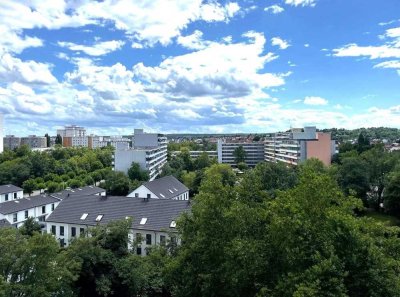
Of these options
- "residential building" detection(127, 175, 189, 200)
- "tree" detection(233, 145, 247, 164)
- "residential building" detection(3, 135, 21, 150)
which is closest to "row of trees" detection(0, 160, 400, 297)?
"residential building" detection(127, 175, 189, 200)

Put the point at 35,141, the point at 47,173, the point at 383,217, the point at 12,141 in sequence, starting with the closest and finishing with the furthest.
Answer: the point at 383,217 → the point at 47,173 → the point at 12,141 → the point at 35,141

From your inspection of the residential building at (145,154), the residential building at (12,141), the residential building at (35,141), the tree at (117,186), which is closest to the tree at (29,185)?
the tree at (117,186)

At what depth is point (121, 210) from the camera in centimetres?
3906

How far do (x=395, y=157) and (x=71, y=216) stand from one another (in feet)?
156

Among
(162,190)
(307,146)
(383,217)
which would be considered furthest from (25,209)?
(307,146)

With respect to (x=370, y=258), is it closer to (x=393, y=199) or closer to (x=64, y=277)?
(x=64, y=277)

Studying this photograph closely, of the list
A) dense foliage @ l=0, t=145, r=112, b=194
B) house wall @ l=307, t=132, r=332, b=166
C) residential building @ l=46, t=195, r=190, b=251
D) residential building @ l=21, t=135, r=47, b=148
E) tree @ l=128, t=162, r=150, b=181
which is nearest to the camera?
residential building @ l=46, t=195, r=190, b=251

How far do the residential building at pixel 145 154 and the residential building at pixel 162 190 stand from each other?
23.4 metres

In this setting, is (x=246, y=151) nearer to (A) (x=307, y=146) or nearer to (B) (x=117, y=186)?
(A) (x=307, y=146)

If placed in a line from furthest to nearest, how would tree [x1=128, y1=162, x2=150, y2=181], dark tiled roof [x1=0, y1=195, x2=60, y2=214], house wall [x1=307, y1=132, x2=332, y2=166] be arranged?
house wall [x1=307, y1=132, x2=332, y2=166] → tree [x1=128, y1=162, x2=150, y2=181] → dark tiled roof [x1=0, y1=195, x2=60, y2=214]

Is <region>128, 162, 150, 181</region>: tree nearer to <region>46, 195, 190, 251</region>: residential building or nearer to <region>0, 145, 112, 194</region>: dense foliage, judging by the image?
<region>0, 145, 112, 194</region>: dense foliage

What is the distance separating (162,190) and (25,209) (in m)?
18.5

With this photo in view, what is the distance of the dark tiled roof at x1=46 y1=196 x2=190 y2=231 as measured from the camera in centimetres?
3721

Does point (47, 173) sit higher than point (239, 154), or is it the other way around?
point (239, 154)
